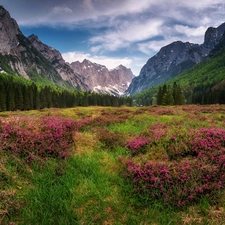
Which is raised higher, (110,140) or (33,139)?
(33,139)

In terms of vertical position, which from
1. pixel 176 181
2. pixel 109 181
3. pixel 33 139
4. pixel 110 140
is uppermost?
pixel 33 139

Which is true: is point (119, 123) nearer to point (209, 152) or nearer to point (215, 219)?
point (209, 152)

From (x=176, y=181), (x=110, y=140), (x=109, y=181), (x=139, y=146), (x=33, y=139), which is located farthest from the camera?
(x=110, y=140)

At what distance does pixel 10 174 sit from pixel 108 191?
3.07 metres

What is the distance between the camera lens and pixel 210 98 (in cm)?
12469

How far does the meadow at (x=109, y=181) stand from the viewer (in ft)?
14.6

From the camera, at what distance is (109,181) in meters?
5.87

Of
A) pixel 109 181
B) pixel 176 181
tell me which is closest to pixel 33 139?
pixel 109 181

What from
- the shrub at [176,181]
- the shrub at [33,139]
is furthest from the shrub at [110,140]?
the shrub at [176,181]

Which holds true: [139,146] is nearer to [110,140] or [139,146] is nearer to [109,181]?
[110,140]

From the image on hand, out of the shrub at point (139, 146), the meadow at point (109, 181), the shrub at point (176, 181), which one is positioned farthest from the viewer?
the shrub at point (139, 146)

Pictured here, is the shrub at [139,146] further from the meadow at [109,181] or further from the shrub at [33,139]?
the shrub at [33,139]

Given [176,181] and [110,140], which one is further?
[110,140]

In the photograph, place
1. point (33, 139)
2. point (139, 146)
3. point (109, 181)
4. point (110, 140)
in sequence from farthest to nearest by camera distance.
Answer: point (110, 140), point (139, 146), point (33, 139), point (109, 181)
